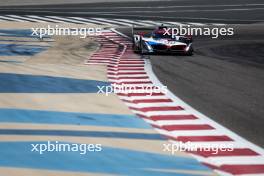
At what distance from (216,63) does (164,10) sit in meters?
17.2

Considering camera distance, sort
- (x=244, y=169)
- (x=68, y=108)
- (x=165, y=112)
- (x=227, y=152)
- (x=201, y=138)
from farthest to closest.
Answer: (x=165, y=112) → (x=68, y=108) → (x=201, y=138) → (x=227, y=152) → (x=244, y=169)

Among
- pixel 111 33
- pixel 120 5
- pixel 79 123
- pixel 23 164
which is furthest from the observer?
pixel 120 5

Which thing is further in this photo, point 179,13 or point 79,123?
point 179,13

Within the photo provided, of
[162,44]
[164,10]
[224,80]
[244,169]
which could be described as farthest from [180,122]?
[164,10]

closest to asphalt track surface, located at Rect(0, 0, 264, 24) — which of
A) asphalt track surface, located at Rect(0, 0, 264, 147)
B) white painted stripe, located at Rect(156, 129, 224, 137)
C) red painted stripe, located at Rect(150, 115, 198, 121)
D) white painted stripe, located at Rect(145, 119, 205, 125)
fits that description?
asphalt track surface, located at Rect(0, 0, 264, 147)

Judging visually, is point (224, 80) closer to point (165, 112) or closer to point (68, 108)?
point (165, 112)

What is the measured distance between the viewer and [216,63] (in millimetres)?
15914

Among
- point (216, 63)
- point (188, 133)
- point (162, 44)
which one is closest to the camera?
point (188, 133)

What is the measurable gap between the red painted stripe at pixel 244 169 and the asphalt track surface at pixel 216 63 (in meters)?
1.10

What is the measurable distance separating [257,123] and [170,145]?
7.02 ft

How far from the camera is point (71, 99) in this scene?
10.2m

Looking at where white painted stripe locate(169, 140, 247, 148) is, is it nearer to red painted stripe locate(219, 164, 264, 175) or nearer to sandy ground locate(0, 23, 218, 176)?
sandy ground locate(0, 23, 218, 176)

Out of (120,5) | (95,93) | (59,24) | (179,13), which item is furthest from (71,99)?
(120,5)

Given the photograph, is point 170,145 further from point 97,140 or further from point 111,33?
point 111,33
